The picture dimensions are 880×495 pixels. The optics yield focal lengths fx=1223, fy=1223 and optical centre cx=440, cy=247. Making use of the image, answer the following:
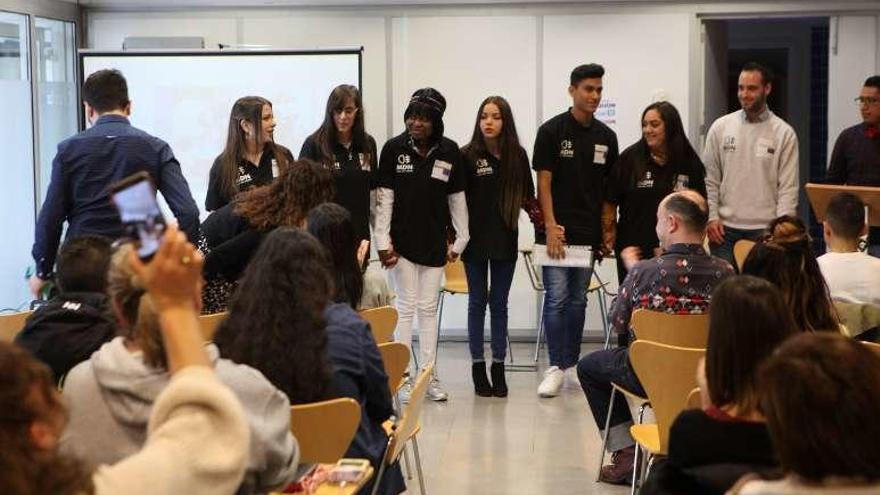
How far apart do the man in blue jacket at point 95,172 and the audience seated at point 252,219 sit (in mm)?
208

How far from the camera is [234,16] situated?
341 inches

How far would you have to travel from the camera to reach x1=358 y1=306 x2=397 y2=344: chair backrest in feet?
16.0

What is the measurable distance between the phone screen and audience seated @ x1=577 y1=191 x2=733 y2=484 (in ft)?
10.7

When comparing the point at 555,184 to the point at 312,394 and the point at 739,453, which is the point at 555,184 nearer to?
the point at 312,394

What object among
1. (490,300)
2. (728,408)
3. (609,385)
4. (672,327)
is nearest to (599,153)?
(490,300)

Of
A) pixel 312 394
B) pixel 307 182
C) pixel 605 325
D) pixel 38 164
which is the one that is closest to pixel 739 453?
pixel 312 394

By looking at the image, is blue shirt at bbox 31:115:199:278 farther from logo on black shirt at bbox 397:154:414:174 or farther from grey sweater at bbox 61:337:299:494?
grey sweater at bbox 61:337:299:494

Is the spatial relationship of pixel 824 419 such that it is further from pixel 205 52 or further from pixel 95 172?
pixel 205 52

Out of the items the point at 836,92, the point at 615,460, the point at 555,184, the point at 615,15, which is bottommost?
the point at 615,460

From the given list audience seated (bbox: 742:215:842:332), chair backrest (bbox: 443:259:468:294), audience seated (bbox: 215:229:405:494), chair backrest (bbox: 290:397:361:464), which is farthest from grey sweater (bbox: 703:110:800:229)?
chair backrest (bbox: 290:397:361:464)

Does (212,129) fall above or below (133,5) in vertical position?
below

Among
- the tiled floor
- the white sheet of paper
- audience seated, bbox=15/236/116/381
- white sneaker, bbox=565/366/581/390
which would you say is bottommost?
the tiled floor

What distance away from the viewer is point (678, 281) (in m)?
4.88

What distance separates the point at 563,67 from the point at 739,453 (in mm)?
6238
